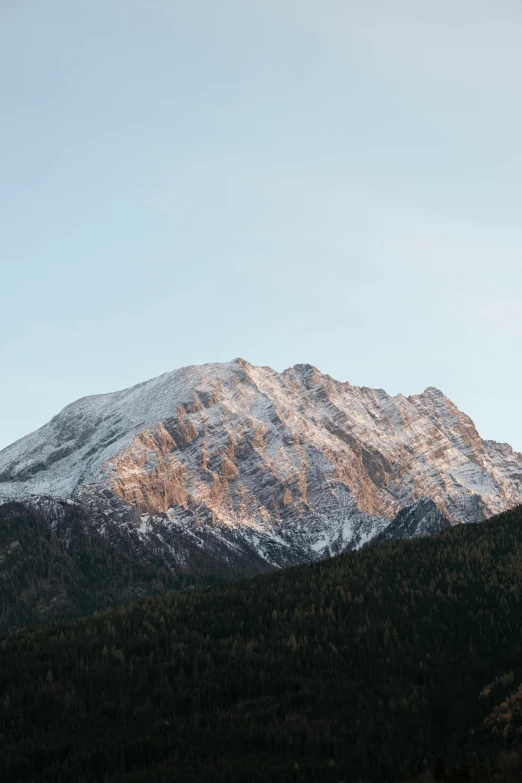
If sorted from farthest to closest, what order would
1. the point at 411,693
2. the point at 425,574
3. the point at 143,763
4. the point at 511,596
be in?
Answer: the point at 425,574, the point at 511,596, the point at 411,693, the point at 143,763

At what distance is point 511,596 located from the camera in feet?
560

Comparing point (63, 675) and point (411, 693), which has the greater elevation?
point (63, 675)

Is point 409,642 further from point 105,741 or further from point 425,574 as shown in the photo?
point 105,741

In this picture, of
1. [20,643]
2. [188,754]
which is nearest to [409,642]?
[188,754]

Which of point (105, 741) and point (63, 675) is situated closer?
point (105, 741)

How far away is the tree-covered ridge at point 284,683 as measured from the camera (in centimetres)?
10794

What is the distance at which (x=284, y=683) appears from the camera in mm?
148125

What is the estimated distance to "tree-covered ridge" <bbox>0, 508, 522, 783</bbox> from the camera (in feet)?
354

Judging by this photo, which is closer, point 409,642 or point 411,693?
point 411,693

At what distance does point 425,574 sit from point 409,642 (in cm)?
3575

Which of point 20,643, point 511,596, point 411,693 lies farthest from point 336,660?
point 20,643

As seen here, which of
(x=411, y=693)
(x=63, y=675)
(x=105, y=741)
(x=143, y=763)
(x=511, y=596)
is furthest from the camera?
(x=511, y=596)

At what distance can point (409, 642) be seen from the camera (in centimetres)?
15938

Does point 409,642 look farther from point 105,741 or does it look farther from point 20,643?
point 20,643
